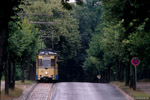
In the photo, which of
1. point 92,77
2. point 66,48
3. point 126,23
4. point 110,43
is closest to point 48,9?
point 66,48

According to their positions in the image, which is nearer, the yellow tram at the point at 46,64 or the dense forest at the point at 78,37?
the dense forest at the point at 78,37

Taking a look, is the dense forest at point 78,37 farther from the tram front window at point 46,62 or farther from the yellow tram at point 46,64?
the tram front window at point 46,62

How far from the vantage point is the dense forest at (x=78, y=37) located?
19.7m

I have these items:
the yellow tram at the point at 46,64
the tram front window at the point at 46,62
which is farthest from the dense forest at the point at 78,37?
the tram front window at the point at 46,62

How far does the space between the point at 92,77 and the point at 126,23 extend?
64.7 meters

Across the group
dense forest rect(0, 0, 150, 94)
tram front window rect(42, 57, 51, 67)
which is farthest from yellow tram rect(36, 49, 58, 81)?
dense forest rect(0, 0, 150, 94)

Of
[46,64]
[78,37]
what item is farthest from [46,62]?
[78,37]

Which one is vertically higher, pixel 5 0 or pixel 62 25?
pixel 62 25

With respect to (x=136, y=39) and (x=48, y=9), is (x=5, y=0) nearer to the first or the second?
(x=136, y=39)

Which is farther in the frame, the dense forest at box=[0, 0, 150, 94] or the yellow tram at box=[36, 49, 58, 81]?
the yellow tram at box=[36, 49, 58, 81]

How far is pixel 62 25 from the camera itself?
71.6 meters

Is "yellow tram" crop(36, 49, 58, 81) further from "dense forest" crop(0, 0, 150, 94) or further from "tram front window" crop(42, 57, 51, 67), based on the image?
"dense forest" crop(0, 0, 150, 94)

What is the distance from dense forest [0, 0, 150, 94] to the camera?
64.7 ft

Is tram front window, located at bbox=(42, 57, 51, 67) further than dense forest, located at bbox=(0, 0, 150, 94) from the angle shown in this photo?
Yes
